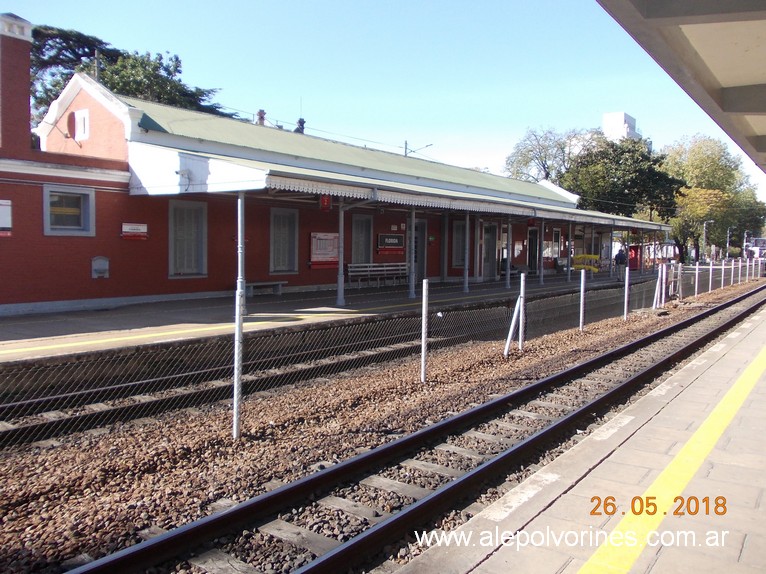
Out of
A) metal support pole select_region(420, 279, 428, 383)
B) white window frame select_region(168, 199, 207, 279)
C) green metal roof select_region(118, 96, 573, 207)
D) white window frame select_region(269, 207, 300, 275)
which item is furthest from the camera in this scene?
white window frame select_region(269, 207, 300, 275)

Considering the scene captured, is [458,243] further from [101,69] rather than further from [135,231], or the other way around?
[101,69]

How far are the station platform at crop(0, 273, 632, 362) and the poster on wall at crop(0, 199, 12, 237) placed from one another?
1.76 metres

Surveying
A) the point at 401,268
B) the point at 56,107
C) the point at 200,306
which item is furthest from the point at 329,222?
the point at 56,107

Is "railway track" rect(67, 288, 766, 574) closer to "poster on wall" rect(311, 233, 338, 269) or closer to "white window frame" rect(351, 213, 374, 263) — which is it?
"poster on wall" rect(311, 233, 338, 269)

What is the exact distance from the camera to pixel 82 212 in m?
13.7

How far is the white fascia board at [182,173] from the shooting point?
1190 centimetres

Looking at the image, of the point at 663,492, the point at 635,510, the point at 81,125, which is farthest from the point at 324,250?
the point at 635,510

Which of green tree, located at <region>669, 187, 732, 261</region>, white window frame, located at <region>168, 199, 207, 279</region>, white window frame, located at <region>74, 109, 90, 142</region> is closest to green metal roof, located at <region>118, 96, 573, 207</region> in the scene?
white window frame, located at <region>74, 109, 90, 142</region>

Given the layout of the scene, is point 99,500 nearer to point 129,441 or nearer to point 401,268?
point 129,441

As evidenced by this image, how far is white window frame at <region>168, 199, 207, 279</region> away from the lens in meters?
15.2

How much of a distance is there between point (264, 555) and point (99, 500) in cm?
160

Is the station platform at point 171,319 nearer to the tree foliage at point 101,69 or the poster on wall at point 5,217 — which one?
the poster on wall at point 5,217

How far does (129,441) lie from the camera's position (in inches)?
234

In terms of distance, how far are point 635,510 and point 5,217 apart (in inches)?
506
